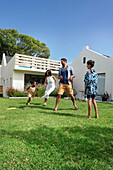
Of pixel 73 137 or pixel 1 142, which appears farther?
pixel 73 137

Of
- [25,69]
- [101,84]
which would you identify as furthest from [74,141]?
[25,69]

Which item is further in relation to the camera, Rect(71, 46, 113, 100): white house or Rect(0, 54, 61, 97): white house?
Rect(0, 54, 61, 97): white house

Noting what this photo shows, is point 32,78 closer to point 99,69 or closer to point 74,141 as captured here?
point 99,69

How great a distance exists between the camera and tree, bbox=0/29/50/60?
3278cm

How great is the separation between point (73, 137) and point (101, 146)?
1.72 ft

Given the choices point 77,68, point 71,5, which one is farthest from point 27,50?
point 71,5

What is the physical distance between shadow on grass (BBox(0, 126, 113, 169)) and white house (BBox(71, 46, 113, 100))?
8977 mm

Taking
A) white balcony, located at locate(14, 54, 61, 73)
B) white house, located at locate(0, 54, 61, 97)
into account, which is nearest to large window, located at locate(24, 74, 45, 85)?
white house, located at locate(0, 54, 61, 97)

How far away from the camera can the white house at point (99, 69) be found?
11.1m

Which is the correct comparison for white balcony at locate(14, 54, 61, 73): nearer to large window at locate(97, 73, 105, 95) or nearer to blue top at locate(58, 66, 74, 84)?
large window at locate(97, 73, 105, 95)

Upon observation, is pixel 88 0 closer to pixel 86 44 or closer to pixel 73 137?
pixel 86 44

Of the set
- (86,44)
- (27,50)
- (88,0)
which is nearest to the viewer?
(88,0)

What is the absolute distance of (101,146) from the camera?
82.5 inches

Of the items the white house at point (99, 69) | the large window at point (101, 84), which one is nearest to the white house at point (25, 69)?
the white house at point (99, 69)
